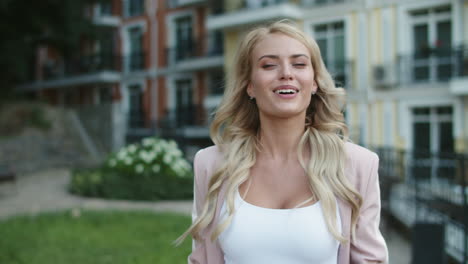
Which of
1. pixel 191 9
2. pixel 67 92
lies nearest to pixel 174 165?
pixel 191 9

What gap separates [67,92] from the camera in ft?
95.9

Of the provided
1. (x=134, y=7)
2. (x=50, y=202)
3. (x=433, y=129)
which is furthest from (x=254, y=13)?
(x=50, y=202)

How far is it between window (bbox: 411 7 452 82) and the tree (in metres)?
13.8

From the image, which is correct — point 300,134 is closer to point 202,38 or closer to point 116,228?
point 116,228

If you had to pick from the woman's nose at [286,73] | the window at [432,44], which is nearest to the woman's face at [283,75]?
the woman's nose at [286,73]

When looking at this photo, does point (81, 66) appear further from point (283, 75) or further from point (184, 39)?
point (283, 75)

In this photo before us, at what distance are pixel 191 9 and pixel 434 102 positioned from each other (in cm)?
1325

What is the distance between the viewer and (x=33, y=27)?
759 inches

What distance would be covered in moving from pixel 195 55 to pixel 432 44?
37.2ft

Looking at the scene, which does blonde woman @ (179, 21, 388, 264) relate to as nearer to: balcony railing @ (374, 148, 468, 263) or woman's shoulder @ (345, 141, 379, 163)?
woman's shoulder @ (345, 141, 379, 163)

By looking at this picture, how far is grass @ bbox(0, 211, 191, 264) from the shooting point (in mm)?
5535

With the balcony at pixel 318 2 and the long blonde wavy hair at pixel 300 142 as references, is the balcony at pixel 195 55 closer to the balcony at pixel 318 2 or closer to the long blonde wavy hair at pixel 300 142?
the balcony at pixel 318 2

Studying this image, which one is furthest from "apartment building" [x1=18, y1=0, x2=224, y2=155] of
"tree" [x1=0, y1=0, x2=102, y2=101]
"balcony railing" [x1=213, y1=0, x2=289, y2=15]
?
"balcony railing" [x1=213, y1=0, x2=289, y2=15]

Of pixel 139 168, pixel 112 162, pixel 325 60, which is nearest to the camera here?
pixel 139 168
